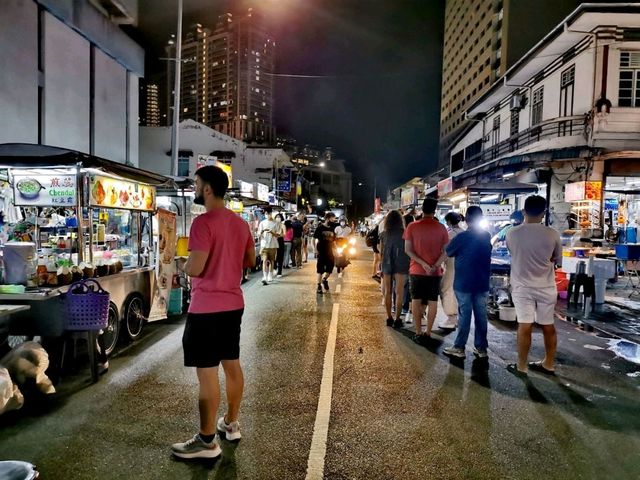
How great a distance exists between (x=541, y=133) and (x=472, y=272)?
15417 mm

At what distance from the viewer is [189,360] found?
3.46 metres

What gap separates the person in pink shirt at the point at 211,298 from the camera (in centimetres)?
341

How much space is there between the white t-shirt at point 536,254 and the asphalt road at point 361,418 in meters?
1.18

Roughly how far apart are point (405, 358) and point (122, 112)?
1969 centimetres

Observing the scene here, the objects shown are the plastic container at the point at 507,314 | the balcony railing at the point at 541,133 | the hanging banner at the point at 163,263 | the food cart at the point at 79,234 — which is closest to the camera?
the food cart at the point at 79,234

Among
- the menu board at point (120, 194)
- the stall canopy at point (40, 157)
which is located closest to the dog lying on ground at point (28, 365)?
the stall canopy at point (40, 157)

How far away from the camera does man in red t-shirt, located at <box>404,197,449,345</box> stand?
22.9 feet

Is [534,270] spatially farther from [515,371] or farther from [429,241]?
[429,241]

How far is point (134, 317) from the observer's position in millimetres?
7230

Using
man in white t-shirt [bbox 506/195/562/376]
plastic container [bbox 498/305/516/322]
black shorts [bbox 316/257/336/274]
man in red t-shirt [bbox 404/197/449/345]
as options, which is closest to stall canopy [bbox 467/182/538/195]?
black shorts [bbox 316/257/336/274]

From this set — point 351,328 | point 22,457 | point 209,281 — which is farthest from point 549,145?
point 22,457

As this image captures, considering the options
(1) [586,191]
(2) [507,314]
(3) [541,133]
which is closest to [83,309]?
(2) [507,314]

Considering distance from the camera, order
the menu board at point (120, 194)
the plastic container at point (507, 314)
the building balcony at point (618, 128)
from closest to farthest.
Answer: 1. the menu board at point (120, 194)
2. the plastic container at point (507, 314)
3. the building balcony at point (618, 128)

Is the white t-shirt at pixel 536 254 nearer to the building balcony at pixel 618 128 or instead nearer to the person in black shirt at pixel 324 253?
the person in black shirt at pixel 324 253
